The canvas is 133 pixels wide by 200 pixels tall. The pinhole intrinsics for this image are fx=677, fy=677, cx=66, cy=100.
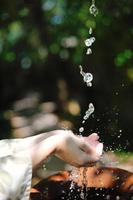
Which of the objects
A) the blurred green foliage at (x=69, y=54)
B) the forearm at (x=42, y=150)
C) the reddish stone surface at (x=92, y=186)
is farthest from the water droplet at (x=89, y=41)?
the forearm at (x=42, y=150)

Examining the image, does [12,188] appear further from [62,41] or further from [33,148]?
[62,41]

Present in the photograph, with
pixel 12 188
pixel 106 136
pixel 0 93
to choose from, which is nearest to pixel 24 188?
pixel 12 188

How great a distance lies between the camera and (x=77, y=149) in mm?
2988

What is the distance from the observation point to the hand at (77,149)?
2934 millimetres

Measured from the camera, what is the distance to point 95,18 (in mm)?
6480

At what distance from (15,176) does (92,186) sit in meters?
0.49

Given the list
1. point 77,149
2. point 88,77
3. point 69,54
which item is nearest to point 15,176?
point 77,149

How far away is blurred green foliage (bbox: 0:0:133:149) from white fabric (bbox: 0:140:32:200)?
3.00 metres

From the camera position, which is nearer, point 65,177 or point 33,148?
point 33,148

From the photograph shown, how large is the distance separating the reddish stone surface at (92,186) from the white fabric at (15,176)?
21cm

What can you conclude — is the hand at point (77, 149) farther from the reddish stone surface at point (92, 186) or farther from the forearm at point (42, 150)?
the reddish stone surface at point (92, 186)

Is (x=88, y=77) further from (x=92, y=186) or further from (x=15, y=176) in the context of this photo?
(x=15, y=176)

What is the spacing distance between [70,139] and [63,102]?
13.5ft

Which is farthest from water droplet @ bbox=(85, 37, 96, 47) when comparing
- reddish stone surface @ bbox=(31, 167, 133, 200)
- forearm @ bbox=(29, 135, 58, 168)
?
forearm @ bbox=(29, 135, 58, 168)
